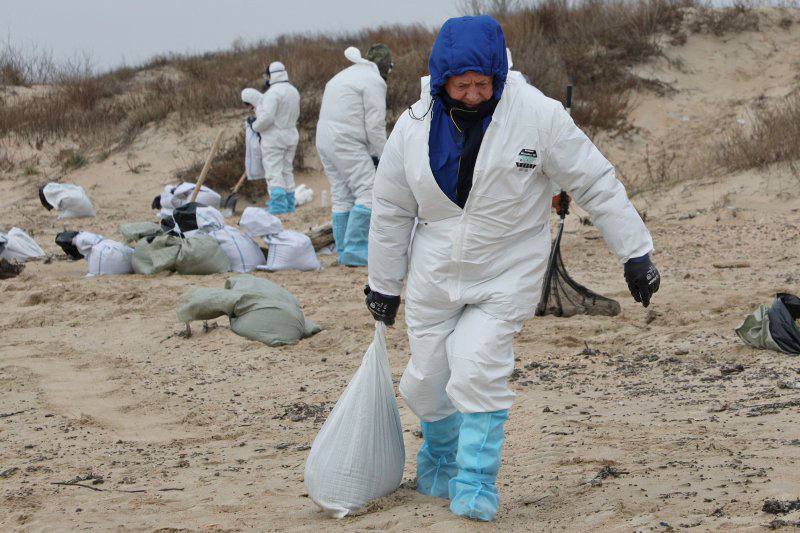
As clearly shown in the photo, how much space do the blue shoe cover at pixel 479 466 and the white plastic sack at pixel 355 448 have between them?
0.38 metres

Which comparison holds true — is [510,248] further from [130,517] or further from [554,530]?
[130,517]

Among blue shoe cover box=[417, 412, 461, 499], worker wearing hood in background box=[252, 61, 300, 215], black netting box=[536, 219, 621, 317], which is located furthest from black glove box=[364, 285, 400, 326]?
worker wearing hood in background box=[252, 61, 300, 215]

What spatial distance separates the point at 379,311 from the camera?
3.71 meters

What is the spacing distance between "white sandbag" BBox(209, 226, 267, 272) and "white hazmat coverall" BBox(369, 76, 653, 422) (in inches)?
Result: 218

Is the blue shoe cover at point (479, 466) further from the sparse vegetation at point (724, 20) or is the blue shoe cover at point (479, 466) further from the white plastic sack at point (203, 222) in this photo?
the sparse vegetation at point (724, 20)

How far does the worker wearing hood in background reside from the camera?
508 inches

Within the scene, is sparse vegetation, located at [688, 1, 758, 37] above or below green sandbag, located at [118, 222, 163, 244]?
above

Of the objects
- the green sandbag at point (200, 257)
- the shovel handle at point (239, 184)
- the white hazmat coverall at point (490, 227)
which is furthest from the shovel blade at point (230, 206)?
the white hazmat coverall at point (490, 227)

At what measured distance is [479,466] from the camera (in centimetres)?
333

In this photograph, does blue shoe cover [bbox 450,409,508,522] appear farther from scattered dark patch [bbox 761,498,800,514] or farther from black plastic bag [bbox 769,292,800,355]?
black plastic bag [bbox 769,292,800,355]

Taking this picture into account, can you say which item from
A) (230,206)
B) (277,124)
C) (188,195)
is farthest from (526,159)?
(230,206)

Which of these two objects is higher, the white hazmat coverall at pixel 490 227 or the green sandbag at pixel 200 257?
the white hazmat coverall at pixel 490 227

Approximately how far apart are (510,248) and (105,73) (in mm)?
21105

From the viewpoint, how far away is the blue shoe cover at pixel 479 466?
10.9 ft
